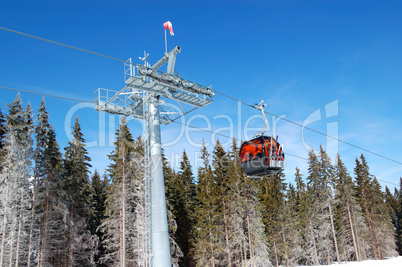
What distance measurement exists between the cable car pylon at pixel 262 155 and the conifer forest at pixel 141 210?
1658cm

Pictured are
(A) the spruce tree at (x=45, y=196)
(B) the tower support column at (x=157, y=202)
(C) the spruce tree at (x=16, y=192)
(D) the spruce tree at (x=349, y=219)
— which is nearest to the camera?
(B) the tower support column at (x=157, y=202)

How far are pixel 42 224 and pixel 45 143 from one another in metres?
7.53

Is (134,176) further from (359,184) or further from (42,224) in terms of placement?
(359,184)

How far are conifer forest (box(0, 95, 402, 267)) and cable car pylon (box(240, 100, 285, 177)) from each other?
1658cm

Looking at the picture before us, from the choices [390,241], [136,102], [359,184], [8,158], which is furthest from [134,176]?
[390,241]

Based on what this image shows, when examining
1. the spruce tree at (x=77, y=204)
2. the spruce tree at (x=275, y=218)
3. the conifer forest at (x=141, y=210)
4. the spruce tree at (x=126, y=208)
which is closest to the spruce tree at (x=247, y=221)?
the conifer forest at (x=141, y=210)

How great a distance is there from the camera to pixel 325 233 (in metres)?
51.6

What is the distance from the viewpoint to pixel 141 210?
31.6 meters

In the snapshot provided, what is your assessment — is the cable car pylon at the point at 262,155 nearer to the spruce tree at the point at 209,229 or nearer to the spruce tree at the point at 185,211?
the spruce tree at the point at 209,229

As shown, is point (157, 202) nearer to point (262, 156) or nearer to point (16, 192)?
point (262, 156)

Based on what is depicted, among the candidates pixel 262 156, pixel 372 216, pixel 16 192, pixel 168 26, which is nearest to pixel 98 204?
pixel 16 192

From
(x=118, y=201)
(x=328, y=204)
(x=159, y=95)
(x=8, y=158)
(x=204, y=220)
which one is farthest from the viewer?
(x=328, y=204)

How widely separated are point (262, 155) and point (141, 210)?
18946 mm

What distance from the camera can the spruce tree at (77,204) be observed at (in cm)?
3172
